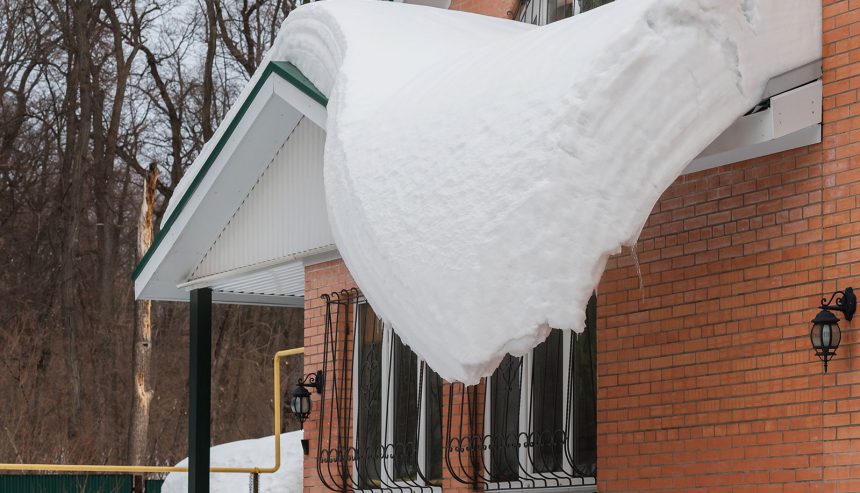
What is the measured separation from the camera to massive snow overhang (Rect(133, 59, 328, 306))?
7.82 meters

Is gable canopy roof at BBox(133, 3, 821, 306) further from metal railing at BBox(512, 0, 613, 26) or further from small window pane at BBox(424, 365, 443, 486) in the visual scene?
metal railing at BBox(512, 0, 613, 26)

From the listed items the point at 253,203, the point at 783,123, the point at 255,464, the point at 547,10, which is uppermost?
the point at 547,10

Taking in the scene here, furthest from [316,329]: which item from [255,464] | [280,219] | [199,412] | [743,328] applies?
[255,464]

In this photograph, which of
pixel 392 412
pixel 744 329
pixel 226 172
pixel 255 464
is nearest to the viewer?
pixel 744 329

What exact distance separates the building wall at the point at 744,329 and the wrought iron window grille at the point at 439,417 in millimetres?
531

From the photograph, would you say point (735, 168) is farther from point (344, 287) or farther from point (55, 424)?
point (55, 424)

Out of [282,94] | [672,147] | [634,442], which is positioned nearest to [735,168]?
[672,147]

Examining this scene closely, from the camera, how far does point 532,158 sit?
4.64 metres

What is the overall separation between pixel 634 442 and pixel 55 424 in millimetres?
19485

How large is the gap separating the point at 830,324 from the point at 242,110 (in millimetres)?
4641

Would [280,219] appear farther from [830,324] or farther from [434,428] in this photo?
[830,324]

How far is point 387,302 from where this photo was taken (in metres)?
5.02

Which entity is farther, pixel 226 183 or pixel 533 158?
pixel 226 183

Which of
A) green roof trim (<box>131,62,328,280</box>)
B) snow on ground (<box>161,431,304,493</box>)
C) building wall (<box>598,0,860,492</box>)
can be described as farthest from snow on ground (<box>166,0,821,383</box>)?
snow on ground (<box>161,431,304,493</box>)
